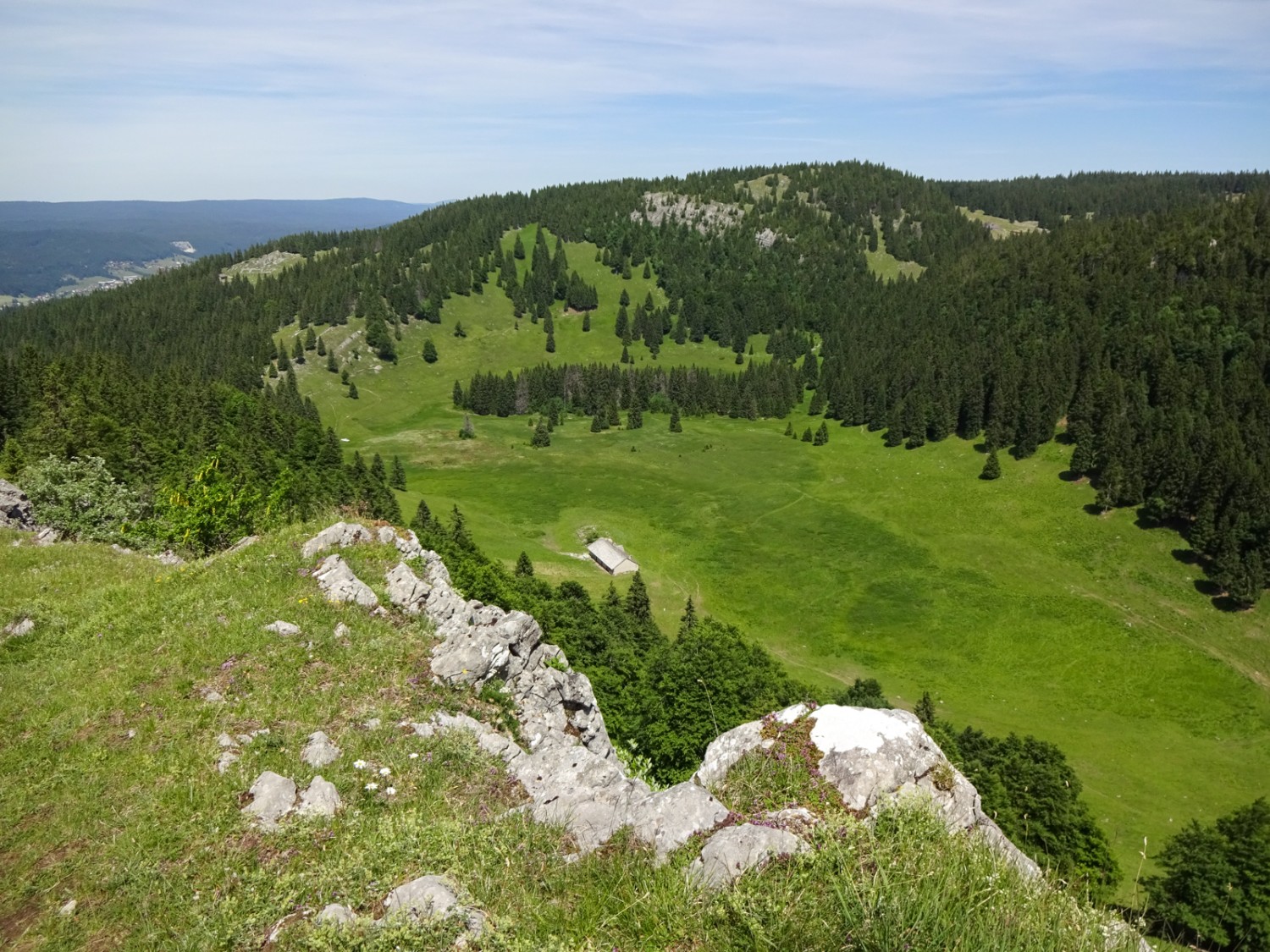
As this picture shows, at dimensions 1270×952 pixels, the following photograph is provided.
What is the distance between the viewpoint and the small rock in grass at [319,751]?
16219 mm

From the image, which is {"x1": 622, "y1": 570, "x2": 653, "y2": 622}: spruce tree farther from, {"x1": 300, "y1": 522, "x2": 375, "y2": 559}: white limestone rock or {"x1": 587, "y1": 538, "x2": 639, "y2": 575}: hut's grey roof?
{"x1": 300, "y1": 522, "x2": 375, "y2": 559}: white limestone rock

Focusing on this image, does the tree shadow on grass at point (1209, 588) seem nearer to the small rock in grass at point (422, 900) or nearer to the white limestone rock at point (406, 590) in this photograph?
the white limestone rock at point (406, 590)

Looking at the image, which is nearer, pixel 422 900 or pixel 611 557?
pixel 422 900

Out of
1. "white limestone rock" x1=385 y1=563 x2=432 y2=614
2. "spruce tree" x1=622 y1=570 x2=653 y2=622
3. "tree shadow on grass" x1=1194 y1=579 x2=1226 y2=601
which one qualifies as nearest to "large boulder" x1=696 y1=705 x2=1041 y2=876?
"white limestone rock" x1=385 y1=563 x2=432 y2=614

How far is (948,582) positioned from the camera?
336ft

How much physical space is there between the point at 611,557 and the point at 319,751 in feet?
295

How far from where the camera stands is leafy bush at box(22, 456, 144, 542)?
39625mm

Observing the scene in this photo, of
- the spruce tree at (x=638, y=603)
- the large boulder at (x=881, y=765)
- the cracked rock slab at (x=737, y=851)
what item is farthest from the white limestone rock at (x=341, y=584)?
the spruce tree at (x=638, y=603)

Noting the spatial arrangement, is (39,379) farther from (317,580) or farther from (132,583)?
(317,580)

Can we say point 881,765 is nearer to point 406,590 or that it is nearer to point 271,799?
point 271,799

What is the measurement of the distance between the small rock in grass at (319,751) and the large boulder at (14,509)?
3157cm

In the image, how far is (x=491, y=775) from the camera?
1638 cm

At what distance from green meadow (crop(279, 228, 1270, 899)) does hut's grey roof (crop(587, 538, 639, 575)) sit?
2.26m

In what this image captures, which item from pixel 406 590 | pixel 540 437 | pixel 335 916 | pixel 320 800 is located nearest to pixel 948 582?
pixel 406 590
